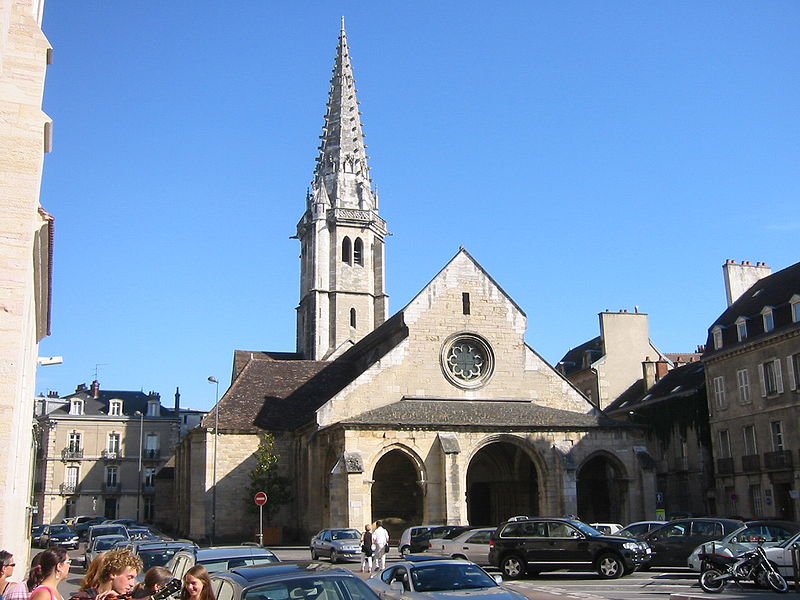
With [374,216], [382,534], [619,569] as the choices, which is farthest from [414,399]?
[374,216]

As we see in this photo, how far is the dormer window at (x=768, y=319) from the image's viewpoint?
109 ft

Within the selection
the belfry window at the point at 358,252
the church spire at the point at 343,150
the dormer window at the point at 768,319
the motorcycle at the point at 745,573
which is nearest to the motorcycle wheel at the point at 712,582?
the motorcycle at the point at 745,573

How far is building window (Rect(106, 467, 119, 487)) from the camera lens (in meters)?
62.1

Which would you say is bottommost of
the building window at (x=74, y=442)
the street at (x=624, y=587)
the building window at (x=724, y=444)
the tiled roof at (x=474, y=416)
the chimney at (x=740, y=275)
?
the street at (x=624, y=587)

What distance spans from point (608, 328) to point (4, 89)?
4049 cm

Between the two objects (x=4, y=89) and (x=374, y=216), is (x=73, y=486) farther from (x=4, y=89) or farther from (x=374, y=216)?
(x=4, y=89)

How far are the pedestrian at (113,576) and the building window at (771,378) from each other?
30.6 meters

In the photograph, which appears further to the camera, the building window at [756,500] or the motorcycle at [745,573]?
the building window at [756,500]

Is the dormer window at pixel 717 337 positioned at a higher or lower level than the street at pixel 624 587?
higher

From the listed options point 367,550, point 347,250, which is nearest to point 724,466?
point 367,550

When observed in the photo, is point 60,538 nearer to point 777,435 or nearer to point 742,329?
point 777,435

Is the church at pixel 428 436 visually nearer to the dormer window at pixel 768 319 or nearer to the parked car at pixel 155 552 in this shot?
the dormer window at pixel 768 319

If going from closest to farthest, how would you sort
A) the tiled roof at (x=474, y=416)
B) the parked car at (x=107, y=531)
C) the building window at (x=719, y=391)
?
1. the parked car at (x=107, y=531)
2. the tiled roof at (x=474, y=416)
3. the building window at (x=719, y=391)

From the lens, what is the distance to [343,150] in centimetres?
6619
